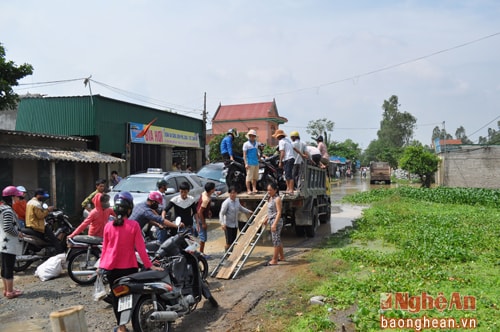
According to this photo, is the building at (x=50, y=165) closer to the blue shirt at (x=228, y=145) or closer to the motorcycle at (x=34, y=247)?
the motorcycle at (x=34, y=247)

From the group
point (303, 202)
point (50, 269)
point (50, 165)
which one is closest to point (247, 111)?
point (50, 165)

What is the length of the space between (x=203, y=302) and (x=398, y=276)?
2.93 metres

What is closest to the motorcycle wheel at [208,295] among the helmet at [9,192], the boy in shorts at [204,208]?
the boy in shorts at [204,208]

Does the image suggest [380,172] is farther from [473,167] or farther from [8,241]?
[8,241]

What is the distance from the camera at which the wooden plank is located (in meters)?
6.98

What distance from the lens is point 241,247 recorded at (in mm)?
7602

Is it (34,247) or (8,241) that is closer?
(8,241)

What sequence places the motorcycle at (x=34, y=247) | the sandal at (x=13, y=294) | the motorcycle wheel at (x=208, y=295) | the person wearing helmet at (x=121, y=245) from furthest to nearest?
the motorcycle at (x=34, y=247), the sandal at (x=13, y=294), the motorcycle wheel at (x=208, y=295), the person wearing helmet at (x=121, y=245)

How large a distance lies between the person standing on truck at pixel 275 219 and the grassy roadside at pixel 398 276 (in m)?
0.70

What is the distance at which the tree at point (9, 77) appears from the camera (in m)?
12.2

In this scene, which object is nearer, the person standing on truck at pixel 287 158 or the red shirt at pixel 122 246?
the red shirt at pixel 122 246

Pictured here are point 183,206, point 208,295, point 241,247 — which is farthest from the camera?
point 241,247

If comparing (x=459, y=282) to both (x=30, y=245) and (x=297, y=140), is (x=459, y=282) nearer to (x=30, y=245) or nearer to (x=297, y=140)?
(x=297, y=140)

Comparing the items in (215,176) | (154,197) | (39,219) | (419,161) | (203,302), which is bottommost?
(203,302)
